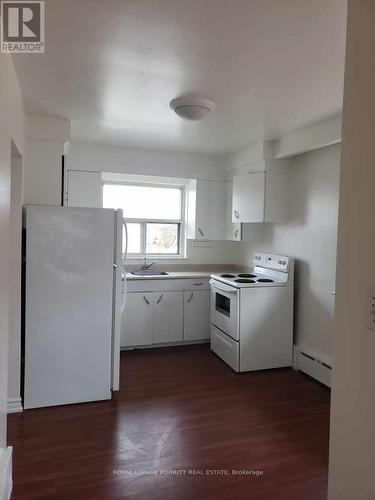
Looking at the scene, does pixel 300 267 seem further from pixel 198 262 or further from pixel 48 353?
pixel 48 353

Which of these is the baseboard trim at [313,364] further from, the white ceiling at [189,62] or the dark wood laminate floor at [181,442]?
the white ceiling at [189,62]

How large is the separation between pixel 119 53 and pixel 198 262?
3258 millimetres

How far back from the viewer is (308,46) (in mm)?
1833

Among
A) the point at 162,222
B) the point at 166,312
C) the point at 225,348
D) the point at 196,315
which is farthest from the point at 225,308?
the point at 162,222

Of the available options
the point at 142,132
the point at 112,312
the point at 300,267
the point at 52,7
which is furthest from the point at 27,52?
the point at 300,267

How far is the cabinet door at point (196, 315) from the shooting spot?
14.3 feet

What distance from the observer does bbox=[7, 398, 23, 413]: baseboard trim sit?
2.79m

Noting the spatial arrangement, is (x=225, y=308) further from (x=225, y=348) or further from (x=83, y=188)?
(x=83, y=188)

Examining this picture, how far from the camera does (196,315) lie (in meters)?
4.40

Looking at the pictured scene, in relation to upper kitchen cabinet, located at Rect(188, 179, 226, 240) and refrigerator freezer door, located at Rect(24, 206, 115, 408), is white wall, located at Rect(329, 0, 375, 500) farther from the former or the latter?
upper kitchen cabinet, located at Rect(188, 179, 226, 240)

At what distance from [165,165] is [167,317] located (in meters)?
1.83

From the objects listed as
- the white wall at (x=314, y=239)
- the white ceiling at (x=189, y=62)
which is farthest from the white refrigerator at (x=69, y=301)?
the white wall at (x=314, y=239)

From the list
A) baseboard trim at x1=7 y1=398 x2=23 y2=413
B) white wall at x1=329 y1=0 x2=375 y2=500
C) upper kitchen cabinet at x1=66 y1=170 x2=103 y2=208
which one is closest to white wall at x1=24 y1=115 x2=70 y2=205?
upper kitchen cabinet at x1=66 y1=170 x2=103 y2=208

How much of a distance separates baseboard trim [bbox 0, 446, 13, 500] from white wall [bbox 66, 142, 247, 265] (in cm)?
299
